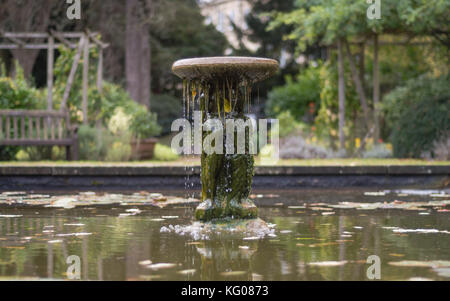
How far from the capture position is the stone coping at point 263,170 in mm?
9094

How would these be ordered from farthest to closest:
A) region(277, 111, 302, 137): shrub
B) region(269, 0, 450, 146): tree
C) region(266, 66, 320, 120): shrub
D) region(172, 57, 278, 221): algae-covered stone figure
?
1. region(266, 66, 320, 120): shrub
2. region(277, 111, 302, 137): shrub
3. region(269, 0, 450, 146): tree
4. region(172, 57, 278, 221): algae-covered stone figure

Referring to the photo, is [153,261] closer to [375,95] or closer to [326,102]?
[375,95]

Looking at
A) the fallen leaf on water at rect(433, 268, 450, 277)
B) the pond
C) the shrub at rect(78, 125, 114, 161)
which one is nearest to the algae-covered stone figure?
the pond

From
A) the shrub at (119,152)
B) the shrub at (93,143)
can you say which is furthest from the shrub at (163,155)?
the shrub at (93,143)

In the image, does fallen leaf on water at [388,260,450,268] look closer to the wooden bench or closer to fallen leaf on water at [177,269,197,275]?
fallen leaf on water at [177,269,197,275]

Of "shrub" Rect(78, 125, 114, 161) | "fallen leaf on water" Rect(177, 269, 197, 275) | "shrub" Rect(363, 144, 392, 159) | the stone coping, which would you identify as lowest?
"fallen leaf on water" Rect(177, 269, 197, 275)

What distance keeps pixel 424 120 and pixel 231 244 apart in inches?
332

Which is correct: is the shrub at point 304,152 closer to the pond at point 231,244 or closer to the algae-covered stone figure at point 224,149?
the pond at point 231,244

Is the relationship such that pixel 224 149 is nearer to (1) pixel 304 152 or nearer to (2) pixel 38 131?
(2) pixel 38 131

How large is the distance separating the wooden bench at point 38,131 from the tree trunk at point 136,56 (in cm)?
781

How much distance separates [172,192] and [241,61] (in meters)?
4.10

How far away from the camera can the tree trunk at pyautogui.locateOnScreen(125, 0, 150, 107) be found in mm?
20188

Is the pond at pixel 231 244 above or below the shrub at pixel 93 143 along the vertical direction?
below

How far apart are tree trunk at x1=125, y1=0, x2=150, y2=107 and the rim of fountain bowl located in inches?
592
